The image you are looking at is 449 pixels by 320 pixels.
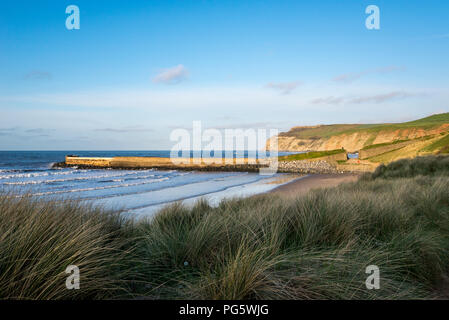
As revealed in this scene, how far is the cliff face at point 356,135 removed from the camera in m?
72.4

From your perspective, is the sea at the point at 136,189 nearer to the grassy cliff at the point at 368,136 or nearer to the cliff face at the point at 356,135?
the grassy cliff at the point at 368,136

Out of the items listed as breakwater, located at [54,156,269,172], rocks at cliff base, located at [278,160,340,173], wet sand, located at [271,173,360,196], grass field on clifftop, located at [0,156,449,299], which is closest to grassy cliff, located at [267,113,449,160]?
rocks at cliff base, located at [278,160,340,173]

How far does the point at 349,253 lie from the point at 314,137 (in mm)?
158966

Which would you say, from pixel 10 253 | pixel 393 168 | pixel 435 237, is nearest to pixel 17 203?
pixel 10 253

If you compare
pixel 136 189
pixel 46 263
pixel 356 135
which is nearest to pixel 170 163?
pixel 136 189

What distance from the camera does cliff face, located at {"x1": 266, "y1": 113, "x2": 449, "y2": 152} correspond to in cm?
7236

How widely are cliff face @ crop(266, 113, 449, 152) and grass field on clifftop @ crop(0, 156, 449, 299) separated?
4659 cm

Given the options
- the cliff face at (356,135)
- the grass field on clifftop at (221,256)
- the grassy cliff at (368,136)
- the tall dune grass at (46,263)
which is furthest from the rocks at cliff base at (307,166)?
the tall dune grass at (46,263)

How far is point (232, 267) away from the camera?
260 cm

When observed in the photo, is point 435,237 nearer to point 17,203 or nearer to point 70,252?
point 70,252

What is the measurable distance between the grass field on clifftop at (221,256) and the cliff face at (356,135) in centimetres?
4659

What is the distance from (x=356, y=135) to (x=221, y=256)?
373ft

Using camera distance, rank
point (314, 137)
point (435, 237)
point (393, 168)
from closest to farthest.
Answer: point (435, 237), point (393, 168), point (314, 137)

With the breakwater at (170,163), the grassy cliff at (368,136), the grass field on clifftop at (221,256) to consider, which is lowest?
the breakwater at (170,163)
